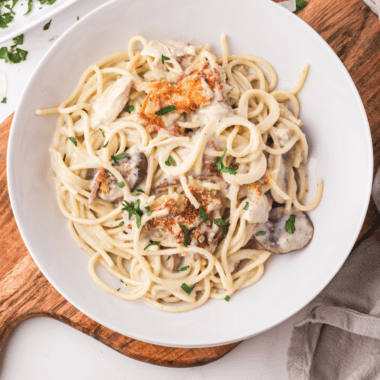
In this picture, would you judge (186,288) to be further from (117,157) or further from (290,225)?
(117,157)

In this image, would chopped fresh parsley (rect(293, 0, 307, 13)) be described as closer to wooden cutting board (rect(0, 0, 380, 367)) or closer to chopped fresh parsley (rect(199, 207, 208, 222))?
wooden cutting board (rect(0, 0, 380, 367))

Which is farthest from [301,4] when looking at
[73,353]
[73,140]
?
[73,353]

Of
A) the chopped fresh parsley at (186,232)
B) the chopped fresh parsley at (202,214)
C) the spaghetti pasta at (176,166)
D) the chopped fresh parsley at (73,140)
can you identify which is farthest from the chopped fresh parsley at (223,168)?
the chopped fresh parsley at (73,140)

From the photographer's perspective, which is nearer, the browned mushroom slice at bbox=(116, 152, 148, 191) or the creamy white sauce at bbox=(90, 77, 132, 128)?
the browned mushroom slice at bbox=(116, 152, 148, 191)

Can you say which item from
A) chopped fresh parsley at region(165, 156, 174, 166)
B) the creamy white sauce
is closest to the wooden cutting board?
the creamy white sauce

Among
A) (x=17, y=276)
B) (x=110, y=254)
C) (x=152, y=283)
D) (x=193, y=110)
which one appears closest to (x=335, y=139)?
(x=193, y=110)
